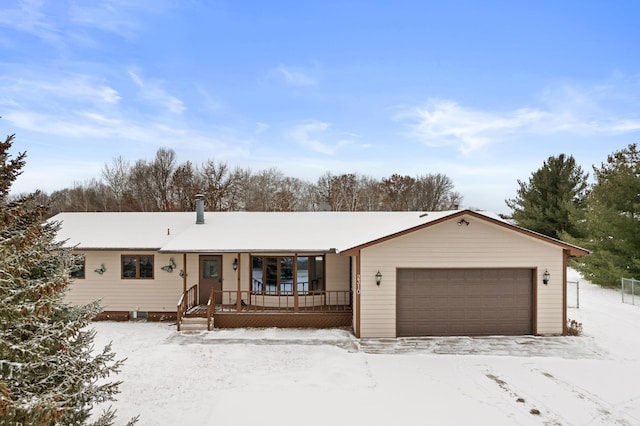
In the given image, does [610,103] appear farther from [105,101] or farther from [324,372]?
[105,101]

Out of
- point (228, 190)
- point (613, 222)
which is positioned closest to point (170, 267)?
point (613, 222)

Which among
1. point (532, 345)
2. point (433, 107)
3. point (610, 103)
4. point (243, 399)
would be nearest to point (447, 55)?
point (433, 107)

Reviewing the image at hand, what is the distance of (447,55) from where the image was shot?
17.2 m

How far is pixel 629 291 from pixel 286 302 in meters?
16.1

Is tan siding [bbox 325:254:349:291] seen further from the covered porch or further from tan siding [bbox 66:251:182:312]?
tan siding [bbox 66:251:182:312]

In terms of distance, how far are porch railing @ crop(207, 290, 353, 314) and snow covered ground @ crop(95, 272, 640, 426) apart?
1089 millimetres

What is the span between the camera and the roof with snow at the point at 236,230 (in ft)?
40.8

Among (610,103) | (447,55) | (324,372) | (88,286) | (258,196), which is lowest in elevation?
(324,372)

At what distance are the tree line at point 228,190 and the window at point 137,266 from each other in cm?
2458

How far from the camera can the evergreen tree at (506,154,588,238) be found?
975 inches

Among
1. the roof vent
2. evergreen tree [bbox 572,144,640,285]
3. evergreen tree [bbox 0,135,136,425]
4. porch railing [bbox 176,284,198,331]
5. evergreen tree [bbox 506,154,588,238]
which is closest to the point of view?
evergreen tree [bbox 0,135,136,425]

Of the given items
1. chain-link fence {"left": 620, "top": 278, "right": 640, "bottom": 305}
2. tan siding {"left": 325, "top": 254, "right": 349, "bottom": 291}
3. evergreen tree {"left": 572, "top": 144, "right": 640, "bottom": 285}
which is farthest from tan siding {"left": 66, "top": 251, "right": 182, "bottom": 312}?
evergreen tree {"left": 572, "top": 144, "right": 640, "bottom": 285}

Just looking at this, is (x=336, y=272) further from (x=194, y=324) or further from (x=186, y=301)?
(x=186, y=301)

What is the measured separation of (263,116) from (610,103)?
21392 millimetres
